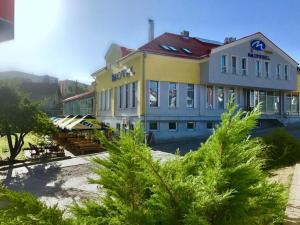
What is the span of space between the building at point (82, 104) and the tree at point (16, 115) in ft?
70.7

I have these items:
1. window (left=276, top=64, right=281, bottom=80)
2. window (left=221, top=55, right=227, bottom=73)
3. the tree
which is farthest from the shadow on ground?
window (left=276, top=64, right=281, bottom=80)

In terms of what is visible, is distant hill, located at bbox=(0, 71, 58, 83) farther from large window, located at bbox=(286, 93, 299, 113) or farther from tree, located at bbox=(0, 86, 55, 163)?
tree, located at bbox=(0, 86, 55, 163)

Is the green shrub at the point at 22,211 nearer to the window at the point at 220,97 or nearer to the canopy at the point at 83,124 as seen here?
the canopy at the point at 83,124

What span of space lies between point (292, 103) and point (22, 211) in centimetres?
3826

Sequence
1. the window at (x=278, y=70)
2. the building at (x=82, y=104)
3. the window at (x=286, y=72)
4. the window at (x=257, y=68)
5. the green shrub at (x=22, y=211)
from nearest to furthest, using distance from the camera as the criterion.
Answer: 1. the green shrub at (x=22, y=211)
2. the window at (x=257, y=68)
3. the window at (x=278, y=70)
4. the window at (x=286, y=72)
5. the building at (x=82, y=104)

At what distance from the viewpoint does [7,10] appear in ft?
11.3

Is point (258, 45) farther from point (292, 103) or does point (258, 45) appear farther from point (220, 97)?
point (292, 103)

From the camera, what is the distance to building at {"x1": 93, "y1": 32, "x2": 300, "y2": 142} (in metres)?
26.8

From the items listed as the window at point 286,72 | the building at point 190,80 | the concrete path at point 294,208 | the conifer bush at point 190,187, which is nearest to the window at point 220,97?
the building at point 190,80

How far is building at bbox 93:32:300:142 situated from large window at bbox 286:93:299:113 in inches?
64.4

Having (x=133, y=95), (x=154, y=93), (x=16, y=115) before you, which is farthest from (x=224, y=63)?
(x=16, y=115)

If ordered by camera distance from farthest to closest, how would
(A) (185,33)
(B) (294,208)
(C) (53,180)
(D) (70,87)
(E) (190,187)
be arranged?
(D) (70,87) → (A) (185,33) → (C) (53,180) → (B) (294,208) → (E) (190,187)

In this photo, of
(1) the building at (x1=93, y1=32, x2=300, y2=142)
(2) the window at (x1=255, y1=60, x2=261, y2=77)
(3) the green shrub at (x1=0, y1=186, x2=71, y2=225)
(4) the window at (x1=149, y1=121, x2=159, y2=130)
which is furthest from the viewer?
(2) the window at (x1=255, y1=60, x2=261, y2=77)

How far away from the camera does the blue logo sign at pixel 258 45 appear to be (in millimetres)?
30531
